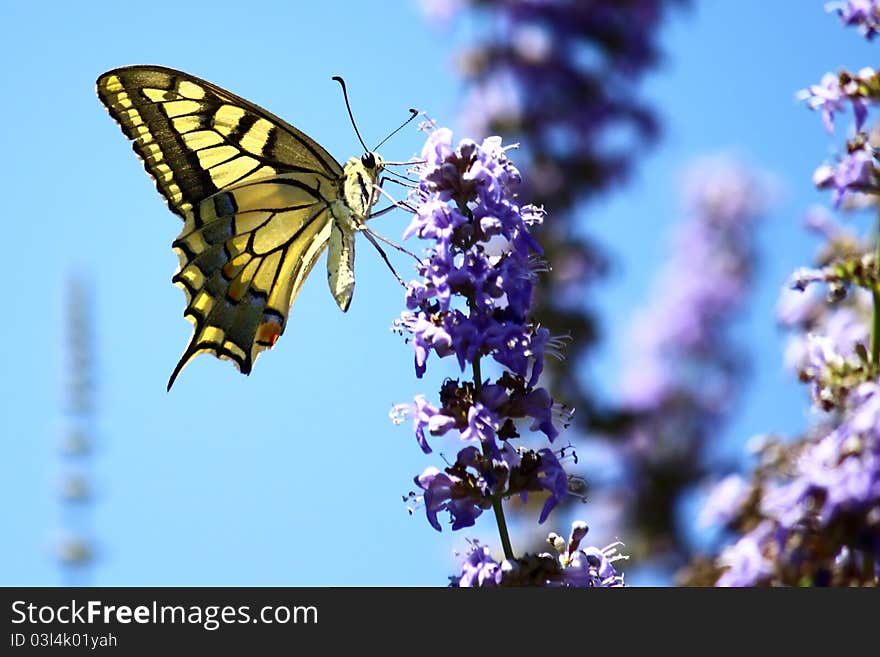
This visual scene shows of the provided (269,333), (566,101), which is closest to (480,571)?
(269,333)

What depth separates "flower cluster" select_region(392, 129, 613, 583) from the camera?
12.8 feet

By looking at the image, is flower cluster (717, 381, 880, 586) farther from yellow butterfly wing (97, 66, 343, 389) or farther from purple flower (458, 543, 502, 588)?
yellow butterfly wing (97, 66, 343, 389)

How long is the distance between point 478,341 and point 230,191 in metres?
3.14

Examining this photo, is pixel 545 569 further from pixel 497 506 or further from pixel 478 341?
pixel 478 341

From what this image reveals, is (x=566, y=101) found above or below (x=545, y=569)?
above

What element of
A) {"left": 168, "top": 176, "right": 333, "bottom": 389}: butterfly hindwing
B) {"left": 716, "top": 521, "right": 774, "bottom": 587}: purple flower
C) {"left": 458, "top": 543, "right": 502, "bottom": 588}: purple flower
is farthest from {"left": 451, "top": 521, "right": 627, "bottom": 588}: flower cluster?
{"left": 168, "top": 176, "right": 333, "bottom": 389}: butterfly hindwing

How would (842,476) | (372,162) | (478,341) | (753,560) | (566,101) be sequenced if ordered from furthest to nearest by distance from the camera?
(566,101), (372,162), (478,341), (753,560), (842,476)

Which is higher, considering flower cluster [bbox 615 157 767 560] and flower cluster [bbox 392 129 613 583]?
flower cluster [bbox 615 157 767 560]

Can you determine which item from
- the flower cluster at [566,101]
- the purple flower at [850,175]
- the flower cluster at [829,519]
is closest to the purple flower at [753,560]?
the flower cluster at [829,519]

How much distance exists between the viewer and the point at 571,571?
393 cm

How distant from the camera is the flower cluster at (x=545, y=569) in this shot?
3.82 m

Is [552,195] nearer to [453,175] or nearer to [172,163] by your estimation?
[172,163]

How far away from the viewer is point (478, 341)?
3826 mm

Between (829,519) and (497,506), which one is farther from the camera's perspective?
(497,506)
